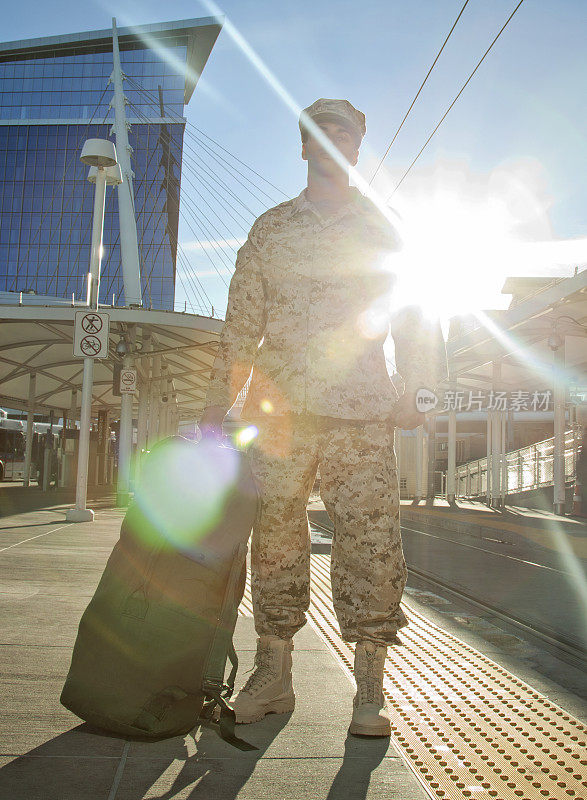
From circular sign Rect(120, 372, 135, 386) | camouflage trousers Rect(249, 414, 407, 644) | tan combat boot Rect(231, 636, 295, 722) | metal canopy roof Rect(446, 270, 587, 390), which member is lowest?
tan combat boot Rect(231, 636, 295, 722)

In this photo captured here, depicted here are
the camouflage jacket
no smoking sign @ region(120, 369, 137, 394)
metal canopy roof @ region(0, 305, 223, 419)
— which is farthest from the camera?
metal canopy roof @ region(0, 305, 223, 419)

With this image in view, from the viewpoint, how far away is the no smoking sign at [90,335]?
33.6 ft

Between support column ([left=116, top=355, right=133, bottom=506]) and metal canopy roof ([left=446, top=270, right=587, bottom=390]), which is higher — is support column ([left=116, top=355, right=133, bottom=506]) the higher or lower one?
the lower one

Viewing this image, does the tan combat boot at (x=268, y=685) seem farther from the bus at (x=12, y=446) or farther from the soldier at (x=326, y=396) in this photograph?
the bus at (x=12, y=446)

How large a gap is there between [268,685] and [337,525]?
564mm

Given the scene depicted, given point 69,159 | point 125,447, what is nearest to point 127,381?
point 125,447

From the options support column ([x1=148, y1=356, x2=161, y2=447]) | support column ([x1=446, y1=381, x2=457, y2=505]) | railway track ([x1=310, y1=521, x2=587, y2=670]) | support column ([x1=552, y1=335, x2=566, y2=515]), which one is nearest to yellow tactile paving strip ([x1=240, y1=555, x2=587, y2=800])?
railway track ([x1=310, y1=521, x2=587, y2=670])

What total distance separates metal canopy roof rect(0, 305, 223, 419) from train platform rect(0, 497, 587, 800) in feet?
39.4

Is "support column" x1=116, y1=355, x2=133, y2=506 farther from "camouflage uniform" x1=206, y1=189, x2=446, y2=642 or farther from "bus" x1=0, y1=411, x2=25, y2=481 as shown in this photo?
"bus" x1=0, y1=411, x2=25, y2=481

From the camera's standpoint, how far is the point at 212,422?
2775 mm

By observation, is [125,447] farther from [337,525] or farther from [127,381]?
[337,525]

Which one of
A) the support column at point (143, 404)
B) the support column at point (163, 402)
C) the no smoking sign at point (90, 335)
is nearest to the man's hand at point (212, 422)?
the no smoking sign at point (90, 335)

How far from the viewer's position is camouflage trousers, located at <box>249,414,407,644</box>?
2.63 metres

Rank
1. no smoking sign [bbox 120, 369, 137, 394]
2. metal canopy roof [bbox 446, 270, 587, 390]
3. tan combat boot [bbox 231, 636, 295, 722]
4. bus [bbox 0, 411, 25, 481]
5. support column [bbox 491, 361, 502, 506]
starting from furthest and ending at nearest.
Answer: bus [bbox 0, 411, 25, 481] → support column [bbox 491, 361, 502, 506] → no smoking sign [bbox 120, 369, 137, 394] → metal canopy roof [bbox 446, 270, 587, 390] → tan combat boot [bbox 231, 636, 295, 722]
